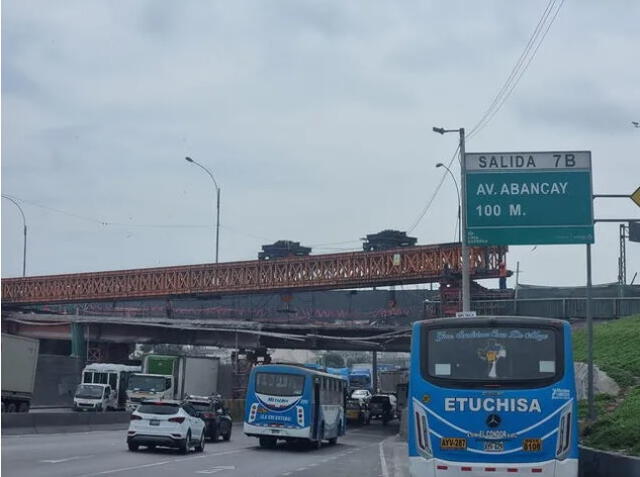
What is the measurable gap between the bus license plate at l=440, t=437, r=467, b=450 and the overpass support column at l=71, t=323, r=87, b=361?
5367 centimetres

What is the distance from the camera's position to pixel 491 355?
50.9 feet

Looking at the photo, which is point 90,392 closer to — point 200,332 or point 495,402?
point 200,332

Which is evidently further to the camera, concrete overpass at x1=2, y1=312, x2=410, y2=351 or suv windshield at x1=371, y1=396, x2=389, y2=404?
suv windshield at x1=371, y1=396, x2=389, y2=404

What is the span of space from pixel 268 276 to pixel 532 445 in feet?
181

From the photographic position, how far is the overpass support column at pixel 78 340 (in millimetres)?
66375

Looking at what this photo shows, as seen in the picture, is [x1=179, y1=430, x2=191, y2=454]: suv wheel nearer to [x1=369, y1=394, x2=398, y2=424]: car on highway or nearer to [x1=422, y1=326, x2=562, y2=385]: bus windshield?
[x1=422, y1=326, x2=562, y2=385]: bus windshield

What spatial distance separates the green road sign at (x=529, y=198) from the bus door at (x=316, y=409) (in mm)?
11488

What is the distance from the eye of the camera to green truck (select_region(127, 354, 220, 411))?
5588cm

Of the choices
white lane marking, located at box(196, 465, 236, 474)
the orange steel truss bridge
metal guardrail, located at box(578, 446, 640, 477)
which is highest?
the orange steel truss bridge

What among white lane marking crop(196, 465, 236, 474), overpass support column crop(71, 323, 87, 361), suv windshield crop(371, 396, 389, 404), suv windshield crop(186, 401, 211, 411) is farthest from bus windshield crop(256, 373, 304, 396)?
suv windshield crop(371, 396, 389, 404)

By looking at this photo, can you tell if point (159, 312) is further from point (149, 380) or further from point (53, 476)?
point (53, 476)

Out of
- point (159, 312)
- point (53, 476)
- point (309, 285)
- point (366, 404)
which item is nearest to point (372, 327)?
point (309, 285)

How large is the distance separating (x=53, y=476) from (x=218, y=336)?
164 feet

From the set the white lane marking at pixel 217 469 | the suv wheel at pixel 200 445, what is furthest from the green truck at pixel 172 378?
the white lane marking at pixel 217 469
